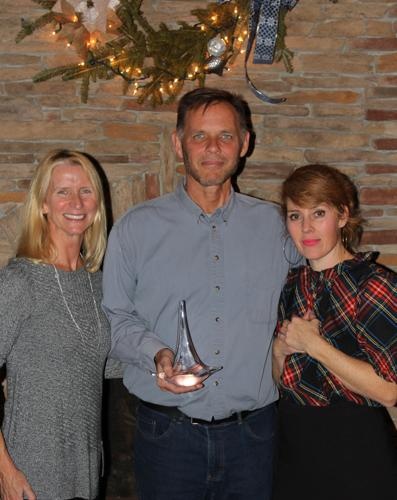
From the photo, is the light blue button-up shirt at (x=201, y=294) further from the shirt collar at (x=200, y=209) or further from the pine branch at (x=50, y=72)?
the pine branch at (x=50, y=72)

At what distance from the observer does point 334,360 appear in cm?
167

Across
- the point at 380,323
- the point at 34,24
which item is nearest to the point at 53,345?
the point at 380,323

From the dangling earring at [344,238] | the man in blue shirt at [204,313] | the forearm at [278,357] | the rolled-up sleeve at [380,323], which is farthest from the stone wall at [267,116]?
the rolled-up sleeve at [380,323]

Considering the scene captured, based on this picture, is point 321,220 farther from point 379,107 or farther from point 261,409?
point 379,107

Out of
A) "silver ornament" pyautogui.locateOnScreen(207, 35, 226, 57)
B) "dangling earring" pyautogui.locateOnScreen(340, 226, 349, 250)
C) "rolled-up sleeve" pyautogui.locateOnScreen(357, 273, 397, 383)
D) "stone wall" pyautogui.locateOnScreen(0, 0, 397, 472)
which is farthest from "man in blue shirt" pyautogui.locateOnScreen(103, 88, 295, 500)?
"stone wall" pyautogui.locateOnScreen(0, 0, 397, 472)

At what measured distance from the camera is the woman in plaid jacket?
5.38ft

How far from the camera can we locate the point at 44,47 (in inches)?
103

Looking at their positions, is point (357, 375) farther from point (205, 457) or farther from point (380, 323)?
point (205, 457)

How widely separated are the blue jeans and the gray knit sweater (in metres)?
0.22

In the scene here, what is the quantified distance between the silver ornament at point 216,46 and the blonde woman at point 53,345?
860 mm

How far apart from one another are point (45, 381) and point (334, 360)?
78 centimetres

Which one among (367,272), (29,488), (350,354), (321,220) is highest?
(321,220)

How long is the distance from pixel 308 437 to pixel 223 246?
615 millimetres

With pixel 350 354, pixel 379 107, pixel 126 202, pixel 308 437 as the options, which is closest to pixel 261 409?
pixel 308 437
